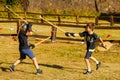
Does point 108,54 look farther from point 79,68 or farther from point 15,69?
point 15,69

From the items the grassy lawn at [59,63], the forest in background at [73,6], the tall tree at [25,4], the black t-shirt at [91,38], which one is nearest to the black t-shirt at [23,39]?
the grassy lawn at [59,63]

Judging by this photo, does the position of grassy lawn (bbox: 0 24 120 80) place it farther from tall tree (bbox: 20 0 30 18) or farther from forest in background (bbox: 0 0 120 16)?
forest in background (bbox: 0 0 120 16)

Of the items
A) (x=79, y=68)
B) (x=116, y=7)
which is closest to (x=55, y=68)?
(x=79, y=68)

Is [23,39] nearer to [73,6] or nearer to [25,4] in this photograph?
[25,4]

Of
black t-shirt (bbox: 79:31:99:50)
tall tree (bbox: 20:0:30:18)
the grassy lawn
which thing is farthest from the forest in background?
black t-shirt (bbox: 79:31:99:50)

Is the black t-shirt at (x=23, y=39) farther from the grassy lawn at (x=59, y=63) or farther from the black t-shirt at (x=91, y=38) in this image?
the black t-shirt at (x=91, y=38)

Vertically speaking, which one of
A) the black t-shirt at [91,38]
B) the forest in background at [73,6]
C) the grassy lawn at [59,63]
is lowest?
the forest in background at [73,6]

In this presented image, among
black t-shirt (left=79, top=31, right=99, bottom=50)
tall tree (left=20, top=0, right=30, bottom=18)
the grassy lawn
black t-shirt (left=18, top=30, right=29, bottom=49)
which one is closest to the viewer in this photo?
black t-shirt (left=18, top=30, right=29, bottom=49)

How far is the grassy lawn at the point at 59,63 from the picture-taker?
10.6 meters

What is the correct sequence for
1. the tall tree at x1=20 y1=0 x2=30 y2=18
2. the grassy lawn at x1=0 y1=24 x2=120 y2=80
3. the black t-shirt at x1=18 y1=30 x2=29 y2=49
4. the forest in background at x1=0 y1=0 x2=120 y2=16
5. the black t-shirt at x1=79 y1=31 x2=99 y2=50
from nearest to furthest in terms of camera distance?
the black t-shirt at x1=18 y1=30 x2=29 y2=49, the grassy lawn at x1=0 y1=24 x2=120 y2=80, the black t-shirt at x1=79 y1=31 x2=99 y2=50, the tall tree at x1=20 y1=0 x2=30 y2=18, the forest in background at x1=0 y1=0 x2=120 y2=16

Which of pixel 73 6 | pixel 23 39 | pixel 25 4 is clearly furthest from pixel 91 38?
pixel 73 6

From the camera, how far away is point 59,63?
12.7 meters

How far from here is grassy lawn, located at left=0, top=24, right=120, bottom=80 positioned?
1062cm

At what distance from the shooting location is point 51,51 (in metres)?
15.5
